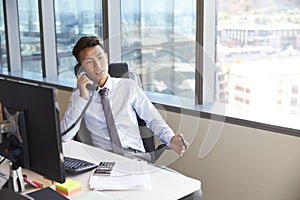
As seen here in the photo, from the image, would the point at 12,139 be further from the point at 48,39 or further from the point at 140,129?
the point at 48,39

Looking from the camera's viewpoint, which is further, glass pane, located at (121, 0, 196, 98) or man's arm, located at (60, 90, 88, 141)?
glass pane, located at (121, 0, 196, 98)

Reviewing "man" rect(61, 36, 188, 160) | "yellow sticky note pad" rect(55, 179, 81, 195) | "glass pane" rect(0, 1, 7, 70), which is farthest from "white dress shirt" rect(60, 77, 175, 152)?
"glass pane" rect(0, 1, 7, 70)

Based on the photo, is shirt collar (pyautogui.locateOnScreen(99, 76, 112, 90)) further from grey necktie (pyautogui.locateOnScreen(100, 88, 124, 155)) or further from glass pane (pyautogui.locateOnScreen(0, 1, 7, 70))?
A: glass pane (pyautogui.locateOnScreen(0, 1, 7, 70))

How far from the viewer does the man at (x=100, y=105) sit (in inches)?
88.4

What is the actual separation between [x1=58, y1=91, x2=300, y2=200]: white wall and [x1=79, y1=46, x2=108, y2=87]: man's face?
548 mm

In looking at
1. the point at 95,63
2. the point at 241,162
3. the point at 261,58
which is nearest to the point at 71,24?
the point at 95,63

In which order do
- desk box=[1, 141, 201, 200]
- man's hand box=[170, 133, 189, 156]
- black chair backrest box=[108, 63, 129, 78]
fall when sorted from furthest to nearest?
black chair backrest box=[108, 63, 129, 78], man's hand box=[170, 133, 189, 156], desk box=[1, 141, 201, 200]

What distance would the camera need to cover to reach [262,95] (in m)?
2.60

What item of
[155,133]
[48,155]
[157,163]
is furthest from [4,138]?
[155,133]

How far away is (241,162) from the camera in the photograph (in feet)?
8.32

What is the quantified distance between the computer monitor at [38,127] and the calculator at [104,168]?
1.40 ft

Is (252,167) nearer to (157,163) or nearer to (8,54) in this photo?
(157,163)

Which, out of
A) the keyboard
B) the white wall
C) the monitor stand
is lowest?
the white wall

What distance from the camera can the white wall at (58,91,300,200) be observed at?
7.61 feet
